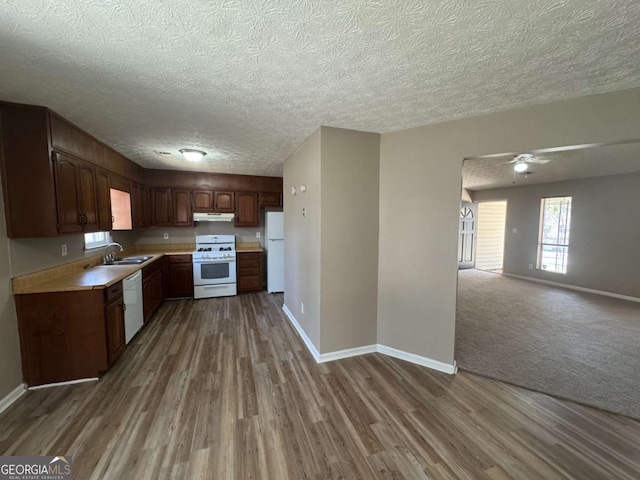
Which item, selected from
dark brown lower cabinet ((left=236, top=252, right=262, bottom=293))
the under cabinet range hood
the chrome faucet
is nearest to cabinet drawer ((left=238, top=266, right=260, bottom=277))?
dark brown lower cabinet ((left=236, top=252, right=262, bottom=293))

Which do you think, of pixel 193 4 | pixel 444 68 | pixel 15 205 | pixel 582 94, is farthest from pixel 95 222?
pixel 582 94

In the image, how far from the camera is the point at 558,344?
3064mm

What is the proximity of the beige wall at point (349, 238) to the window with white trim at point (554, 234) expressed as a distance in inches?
224

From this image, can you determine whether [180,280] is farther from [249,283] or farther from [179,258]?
[249,283]

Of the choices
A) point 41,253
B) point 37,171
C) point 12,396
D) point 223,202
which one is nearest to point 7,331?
point 12,396

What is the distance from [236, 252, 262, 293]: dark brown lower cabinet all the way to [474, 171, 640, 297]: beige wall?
670 cm

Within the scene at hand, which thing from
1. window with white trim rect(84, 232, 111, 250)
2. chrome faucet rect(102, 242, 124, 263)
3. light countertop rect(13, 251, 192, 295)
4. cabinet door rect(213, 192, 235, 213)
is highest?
cabinet door rect(213, 192, 235, 213)

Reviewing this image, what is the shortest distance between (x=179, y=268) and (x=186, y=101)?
357 centimetres

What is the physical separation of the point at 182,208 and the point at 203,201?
1.35ft

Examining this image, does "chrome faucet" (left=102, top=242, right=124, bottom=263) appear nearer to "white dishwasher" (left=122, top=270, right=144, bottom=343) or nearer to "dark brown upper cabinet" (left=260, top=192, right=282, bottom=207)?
"white dishwasher" (left=122, top=270, right=144, bottom=343)

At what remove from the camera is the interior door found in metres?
7.59

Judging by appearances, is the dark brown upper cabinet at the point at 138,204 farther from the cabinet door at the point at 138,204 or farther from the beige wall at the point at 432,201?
the beige wall at the point at 432,201

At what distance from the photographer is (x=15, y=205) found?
2.16 metres

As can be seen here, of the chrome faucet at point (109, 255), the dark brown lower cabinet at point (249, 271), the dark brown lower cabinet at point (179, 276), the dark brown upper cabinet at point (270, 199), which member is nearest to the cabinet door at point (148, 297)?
the chrome faucet at point (109, 255)
